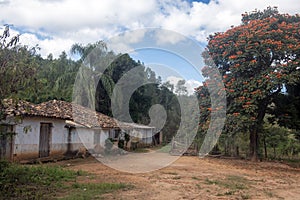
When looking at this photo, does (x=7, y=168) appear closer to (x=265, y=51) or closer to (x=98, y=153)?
(x=98, y=153)

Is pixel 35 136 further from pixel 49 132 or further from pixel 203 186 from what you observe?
pixel 203 186

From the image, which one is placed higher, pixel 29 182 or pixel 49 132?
pixel 49 132

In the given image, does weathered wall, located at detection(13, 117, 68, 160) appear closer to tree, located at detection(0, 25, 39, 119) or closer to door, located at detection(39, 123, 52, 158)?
door, located at detection(39, 123, 52, 158)

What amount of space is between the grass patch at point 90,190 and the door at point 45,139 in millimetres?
6325

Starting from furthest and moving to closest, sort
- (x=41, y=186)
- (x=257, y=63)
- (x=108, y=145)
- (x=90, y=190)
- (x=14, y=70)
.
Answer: (x=108, y=145) → (x=257, y=63) → (x=41, y=186) → (x=90, y=190) → (x=14, y=70)

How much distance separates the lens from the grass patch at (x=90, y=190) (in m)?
6.78

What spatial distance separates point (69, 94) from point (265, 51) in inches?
623

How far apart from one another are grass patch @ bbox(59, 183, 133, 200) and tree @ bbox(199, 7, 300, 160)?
7454 millimetres

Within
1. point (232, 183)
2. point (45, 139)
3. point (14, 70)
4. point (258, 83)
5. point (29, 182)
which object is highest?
point (258, 83)

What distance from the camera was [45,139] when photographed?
14016 millimetres

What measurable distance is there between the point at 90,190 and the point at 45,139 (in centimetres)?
737

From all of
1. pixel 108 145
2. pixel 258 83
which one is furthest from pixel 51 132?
pixel 258 83

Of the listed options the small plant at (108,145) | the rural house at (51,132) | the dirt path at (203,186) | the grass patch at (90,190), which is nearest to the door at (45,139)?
the rural house at (51,132)

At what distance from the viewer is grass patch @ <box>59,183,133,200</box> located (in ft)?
22.2
